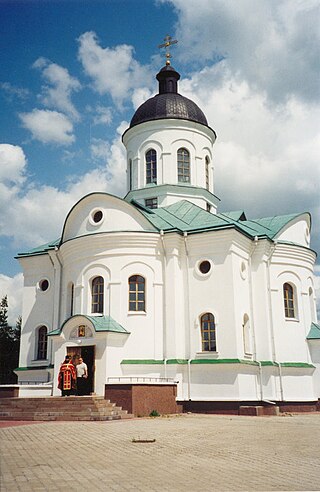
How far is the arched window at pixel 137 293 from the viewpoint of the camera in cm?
2028

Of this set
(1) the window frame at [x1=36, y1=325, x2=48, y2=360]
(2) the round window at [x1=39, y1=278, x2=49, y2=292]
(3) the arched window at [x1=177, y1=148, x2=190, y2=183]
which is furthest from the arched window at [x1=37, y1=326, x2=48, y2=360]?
(3) the arched window at [x1=177, y1=148, x2=190, y2=183]

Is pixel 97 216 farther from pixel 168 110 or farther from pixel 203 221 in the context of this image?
pixel 168 110

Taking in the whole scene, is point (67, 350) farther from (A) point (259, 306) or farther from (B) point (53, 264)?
(A) point (259, 306)

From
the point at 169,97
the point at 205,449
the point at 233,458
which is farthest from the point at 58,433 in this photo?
the point at 169,97

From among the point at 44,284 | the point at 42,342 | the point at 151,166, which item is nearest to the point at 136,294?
the point at 44,284

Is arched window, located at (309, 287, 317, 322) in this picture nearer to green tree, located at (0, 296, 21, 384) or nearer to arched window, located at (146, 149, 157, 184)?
arched window, located at (146, 149, 157, 184)

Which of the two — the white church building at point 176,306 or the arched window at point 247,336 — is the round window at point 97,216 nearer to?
the white church building at point 176,306

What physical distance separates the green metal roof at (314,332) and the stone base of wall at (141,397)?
7.47m

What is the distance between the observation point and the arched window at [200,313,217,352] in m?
19.8

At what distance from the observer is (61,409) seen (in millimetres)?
15852

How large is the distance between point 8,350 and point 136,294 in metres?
27.1

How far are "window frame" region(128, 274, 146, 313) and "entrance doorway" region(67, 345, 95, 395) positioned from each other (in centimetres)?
223

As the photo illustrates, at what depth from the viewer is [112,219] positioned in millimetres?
21094

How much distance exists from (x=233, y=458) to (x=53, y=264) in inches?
646
